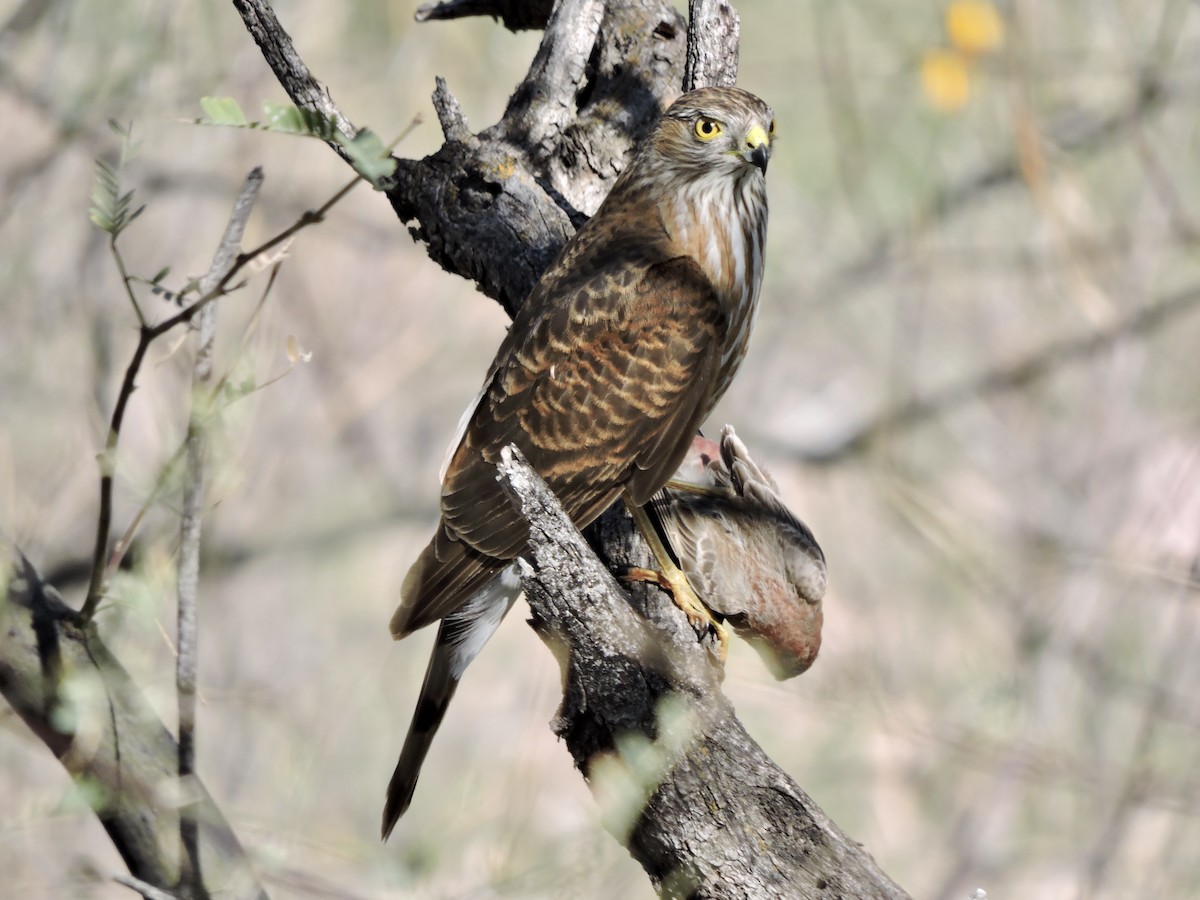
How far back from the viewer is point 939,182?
878cm

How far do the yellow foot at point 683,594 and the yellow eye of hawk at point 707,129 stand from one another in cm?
122

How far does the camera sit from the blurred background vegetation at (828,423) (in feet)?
17.9

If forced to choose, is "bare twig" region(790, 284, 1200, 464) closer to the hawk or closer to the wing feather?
the hawk

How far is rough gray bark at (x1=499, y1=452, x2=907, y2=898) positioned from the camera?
2.29 metres

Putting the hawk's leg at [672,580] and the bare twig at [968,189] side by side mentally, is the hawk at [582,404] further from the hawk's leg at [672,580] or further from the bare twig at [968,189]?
the bare twig at [968,189]

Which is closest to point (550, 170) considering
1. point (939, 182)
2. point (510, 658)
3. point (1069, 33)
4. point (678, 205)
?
point (678, 205)

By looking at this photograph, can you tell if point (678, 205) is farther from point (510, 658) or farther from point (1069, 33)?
point (1069, 33)

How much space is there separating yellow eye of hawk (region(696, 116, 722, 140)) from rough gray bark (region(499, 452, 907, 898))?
151cm

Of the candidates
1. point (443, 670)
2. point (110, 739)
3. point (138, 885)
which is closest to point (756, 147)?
point (443, 670)

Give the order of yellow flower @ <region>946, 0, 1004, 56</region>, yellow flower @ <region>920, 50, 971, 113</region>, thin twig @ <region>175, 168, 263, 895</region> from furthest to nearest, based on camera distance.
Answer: yellow flower @ <region>920, 50, 971, 113</region>, yellow flower @ <region>946, 0, 1004, 56</region>, thin twig @ <region>175, 168, 263, 895</region>

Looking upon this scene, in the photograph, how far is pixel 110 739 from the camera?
2.43 metres

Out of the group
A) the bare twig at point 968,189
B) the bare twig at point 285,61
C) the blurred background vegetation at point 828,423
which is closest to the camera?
the bare twig at point 285,61

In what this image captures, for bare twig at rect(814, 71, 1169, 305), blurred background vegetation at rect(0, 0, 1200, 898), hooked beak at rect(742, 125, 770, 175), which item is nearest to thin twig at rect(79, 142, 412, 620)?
hooked beak at rect(742, 125, 770, 175)

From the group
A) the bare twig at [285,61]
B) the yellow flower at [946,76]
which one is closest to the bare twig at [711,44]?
the bare twig at [285,61]
